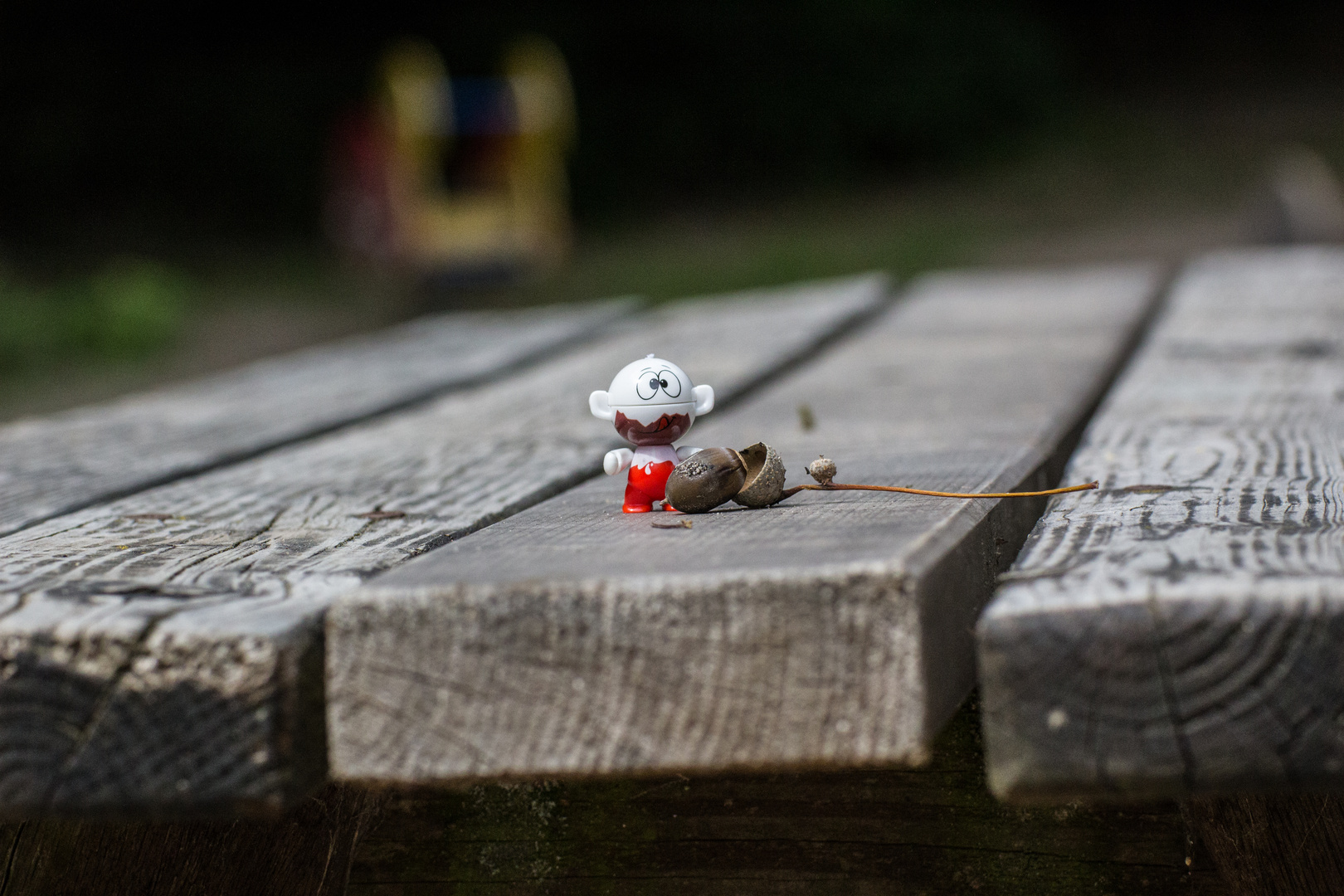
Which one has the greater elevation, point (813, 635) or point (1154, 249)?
point (813, 635)

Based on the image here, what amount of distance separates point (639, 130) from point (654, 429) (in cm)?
1129

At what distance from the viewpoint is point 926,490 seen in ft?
3.71

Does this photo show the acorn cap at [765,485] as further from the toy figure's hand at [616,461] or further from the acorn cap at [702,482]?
the toy figure's hand at [616,461]

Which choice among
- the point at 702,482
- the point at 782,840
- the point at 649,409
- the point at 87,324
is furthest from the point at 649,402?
the point at 87,324

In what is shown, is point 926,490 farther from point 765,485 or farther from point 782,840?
point 782,840

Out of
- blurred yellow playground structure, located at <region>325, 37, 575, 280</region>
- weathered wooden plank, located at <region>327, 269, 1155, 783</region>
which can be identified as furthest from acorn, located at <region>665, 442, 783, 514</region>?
blurred yellow playground structure, located at <region>325, 37, 575, 280</region>

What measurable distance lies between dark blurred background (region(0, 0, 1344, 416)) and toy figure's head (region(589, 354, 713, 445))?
9446 mm

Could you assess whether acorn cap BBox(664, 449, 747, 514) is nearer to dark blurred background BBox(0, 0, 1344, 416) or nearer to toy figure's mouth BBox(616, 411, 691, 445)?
toy figure's mouth BBox(616, 411, 691, 445)

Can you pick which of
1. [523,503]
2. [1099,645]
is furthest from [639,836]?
[1099,645]

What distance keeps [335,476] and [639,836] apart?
56 centimetres

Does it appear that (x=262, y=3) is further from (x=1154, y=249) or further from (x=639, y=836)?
(x=639, y=836)

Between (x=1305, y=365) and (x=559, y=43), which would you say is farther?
(x=559, y=43)

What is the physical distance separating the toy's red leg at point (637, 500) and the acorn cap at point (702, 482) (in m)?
0.04

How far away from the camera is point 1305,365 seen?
1.85m
